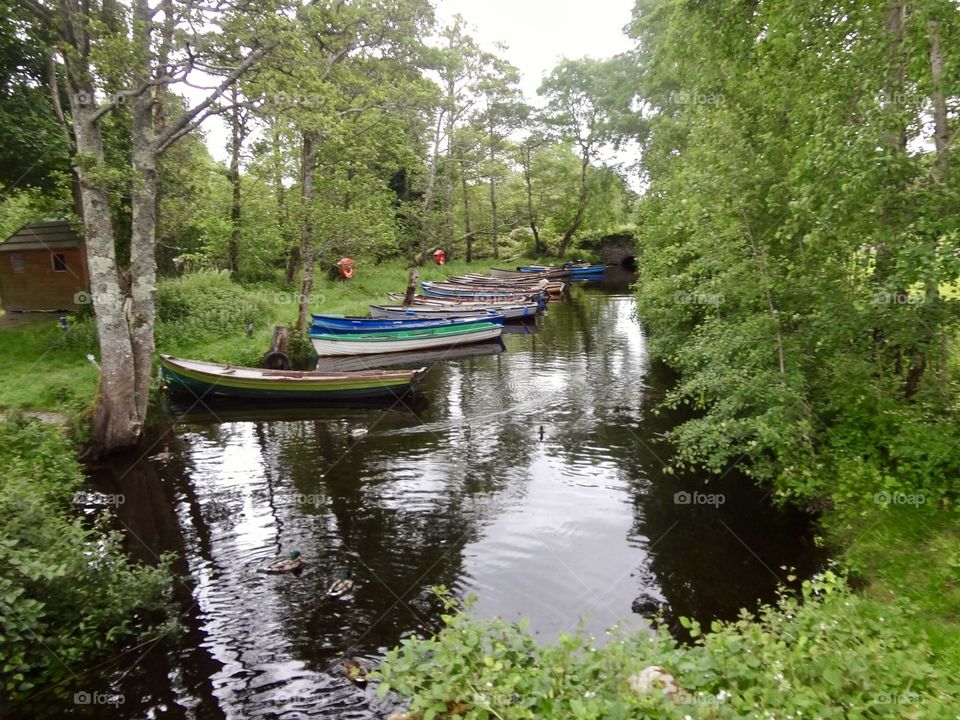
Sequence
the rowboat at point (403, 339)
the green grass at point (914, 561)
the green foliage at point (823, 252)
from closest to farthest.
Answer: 1. the green grass at point (914, 561)
2. the green foliage at point (823, 252)
3. the rowboat at point (403, 339)

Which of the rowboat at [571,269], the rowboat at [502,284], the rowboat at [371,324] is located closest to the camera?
the rowboat at [371,324]

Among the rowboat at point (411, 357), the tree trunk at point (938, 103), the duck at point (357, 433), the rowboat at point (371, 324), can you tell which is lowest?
the duck at point (357, 433)

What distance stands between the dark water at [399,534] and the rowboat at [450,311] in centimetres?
1226

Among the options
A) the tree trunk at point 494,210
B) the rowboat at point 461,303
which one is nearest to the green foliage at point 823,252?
the rowboat at point 461,303

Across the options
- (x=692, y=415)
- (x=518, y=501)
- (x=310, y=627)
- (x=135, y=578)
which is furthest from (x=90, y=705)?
(x=692, y=415)

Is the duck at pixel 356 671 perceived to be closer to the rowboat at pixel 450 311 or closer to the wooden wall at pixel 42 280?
the rowboat at pixel 450 311

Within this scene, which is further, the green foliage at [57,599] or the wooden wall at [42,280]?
the wooden wall at [42,280]

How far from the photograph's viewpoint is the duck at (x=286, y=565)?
914 cm

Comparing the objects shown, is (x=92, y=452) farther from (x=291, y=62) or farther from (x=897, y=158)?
(x=897, y=158)

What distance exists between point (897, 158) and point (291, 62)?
475 inches

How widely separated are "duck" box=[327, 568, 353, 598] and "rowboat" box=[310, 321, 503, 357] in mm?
15141

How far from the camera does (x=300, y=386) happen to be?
17.6 m

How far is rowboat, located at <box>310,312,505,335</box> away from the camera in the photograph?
2431 cm

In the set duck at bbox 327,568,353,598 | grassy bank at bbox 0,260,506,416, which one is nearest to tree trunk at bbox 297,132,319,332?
grassy bank at bbox 0,260,506,416
